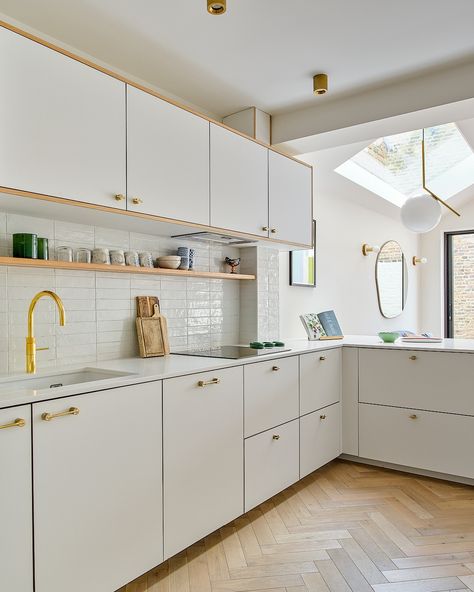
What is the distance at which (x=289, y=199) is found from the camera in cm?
328

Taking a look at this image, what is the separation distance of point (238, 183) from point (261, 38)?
767 mm

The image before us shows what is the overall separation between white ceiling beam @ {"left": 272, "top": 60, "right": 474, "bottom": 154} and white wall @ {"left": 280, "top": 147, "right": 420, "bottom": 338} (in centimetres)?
63

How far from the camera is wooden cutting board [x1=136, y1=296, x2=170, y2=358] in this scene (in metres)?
2.63

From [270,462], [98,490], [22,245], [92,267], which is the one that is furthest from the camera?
[270,462]

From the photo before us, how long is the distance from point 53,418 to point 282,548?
1333 millimetres

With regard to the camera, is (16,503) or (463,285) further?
(463,285)

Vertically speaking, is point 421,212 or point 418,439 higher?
point 421,212

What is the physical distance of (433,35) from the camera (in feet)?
7.79

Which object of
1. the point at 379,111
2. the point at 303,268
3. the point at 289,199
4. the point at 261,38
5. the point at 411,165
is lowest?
the point at 303,268

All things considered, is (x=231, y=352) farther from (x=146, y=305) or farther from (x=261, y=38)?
(x=261, y=38)

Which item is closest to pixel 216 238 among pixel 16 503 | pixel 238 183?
pixel 238 183

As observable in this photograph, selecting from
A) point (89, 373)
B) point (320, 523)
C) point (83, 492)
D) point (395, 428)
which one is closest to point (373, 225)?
point (395, 428)

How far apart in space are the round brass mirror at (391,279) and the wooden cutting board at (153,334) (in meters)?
3.37

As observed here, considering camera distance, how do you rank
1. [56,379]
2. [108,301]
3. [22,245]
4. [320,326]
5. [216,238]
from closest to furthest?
1. [22,245]
2. [56,379]
3. [108,301]
4. [216,238]
5. [320,326]
